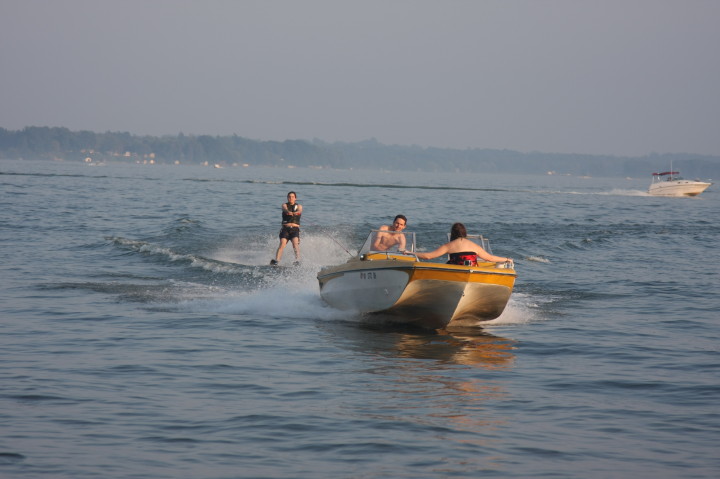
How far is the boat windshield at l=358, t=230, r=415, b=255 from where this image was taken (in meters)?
15.5

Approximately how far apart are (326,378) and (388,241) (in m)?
4.96

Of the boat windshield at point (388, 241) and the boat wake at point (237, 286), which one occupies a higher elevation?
the boat windshield at point (388, 241)

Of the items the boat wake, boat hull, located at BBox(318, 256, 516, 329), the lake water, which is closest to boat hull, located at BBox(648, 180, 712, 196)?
the boat wake

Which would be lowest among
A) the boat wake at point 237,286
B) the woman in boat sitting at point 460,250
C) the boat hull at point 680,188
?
the boat wake at point 237,286

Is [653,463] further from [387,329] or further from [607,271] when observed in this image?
[607,271]

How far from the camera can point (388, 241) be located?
15.6 metres

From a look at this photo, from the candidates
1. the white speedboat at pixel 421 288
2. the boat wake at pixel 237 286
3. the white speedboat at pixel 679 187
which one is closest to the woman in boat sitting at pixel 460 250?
the white speedboat at pixel 421 288

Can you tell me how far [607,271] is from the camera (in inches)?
974

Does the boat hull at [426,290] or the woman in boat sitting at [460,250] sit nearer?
the boat hull at [426,290]

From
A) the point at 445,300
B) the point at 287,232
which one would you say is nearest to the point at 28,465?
the point at 445,300

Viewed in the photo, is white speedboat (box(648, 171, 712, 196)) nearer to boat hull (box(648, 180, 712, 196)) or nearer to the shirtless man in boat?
boat hull (box(648, 180, 712, 196))

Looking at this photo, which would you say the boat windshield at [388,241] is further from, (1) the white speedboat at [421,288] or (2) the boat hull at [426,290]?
(2) the boat hull at [426,290]

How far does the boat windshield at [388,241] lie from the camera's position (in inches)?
609

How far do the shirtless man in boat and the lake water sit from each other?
1417 mm
